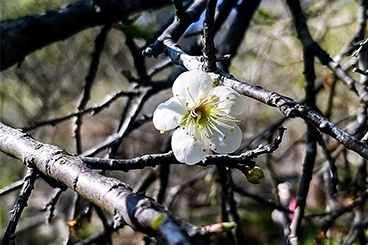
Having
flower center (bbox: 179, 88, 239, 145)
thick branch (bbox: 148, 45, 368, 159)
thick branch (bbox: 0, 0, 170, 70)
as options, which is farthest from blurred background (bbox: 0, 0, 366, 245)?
thick branch (bbox: 148, 45, 368, 159)

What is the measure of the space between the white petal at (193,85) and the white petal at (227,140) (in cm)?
10

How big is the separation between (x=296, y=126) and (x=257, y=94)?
3.27 m

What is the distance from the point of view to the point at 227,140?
1.09 meters

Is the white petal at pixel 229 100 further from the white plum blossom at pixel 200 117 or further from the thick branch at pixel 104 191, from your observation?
the thick branch at pixel 104 191

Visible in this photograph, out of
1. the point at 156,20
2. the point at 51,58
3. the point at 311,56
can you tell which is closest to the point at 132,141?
the point at 51,58

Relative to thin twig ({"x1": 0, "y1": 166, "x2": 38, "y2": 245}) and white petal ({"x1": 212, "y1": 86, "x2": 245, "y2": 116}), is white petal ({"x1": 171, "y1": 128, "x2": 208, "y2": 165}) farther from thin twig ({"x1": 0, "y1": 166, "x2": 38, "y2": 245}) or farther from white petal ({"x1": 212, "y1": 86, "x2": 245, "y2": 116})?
thin twig ({"x1": 0, "y1": 166, "x2": 38, "y2": 245})

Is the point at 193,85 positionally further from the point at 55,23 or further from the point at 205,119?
the point at 55,23

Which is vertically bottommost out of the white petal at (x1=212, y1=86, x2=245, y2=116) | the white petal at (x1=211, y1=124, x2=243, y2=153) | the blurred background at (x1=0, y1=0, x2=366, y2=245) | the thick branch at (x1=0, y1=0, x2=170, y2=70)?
the white petal at (x1=211, y1=124, x2=243, y2=153)

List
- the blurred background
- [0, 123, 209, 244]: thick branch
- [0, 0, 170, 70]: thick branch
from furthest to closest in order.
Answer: the blurred background
[0, 0, 170, 70]: thick branch
[0, 123, 209, 244]: thick branch

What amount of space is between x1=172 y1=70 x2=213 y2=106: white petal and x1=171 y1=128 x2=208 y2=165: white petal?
0.29ft

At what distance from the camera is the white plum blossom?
997 millimetres

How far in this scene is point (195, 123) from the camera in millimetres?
1126

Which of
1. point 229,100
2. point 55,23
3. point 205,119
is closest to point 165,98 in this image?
point 55,23

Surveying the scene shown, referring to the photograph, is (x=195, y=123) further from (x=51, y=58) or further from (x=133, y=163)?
(x=51, y=58)
